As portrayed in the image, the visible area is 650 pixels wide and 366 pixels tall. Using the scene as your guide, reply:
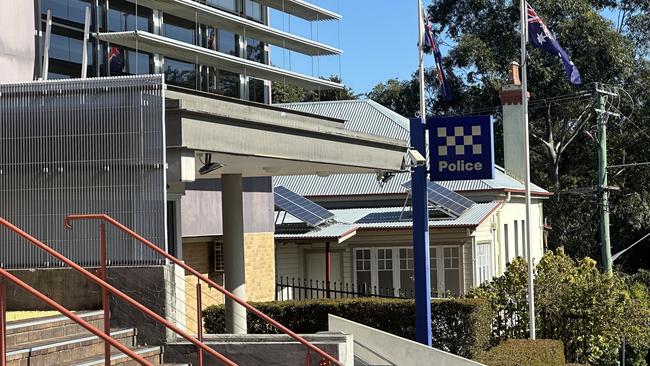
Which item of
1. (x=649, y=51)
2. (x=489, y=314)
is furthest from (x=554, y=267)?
(x=649, y=51)

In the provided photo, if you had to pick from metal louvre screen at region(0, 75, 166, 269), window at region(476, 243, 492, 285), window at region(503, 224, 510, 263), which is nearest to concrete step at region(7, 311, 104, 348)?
metal louvre screen at region(0, 75, 166, 269)

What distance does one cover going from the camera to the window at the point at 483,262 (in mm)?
30728

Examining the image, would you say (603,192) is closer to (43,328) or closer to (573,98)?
(573,98)

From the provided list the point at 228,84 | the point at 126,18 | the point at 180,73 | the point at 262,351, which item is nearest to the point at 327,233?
the point at 228,84

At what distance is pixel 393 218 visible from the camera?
30.7m

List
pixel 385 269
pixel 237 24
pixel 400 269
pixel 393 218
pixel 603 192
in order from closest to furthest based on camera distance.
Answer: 1. pixel 237 24
2. pixel 393 218
3. pixel 400 269
4. pixel 385 269
5. pixel 603 192

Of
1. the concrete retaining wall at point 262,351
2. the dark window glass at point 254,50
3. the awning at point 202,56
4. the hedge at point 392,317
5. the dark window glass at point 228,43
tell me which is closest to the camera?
the concrete retaining wall at point 262,351

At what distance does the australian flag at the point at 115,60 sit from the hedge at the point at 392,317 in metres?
5.55

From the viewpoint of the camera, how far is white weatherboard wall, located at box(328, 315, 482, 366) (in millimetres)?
15148

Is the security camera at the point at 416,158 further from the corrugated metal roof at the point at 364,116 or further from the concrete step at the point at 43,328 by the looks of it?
the corrugated metal roof at the point at 364,116

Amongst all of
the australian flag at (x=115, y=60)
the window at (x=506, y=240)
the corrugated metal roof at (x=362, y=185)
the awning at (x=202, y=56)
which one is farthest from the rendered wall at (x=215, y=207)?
the window at (x=506, y=240)

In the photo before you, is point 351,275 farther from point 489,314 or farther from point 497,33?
point 497,33

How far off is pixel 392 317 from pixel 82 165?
9.60 metres

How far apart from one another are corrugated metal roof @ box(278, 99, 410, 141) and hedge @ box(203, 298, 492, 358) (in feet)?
45.8
